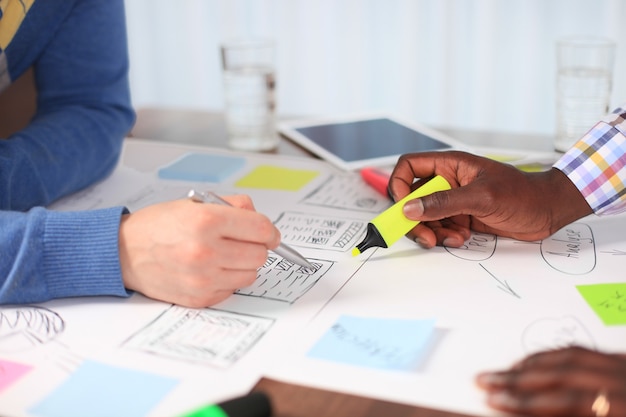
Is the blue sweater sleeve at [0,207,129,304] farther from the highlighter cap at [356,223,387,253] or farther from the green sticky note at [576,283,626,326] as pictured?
the green sticky note at [576,283,626,326]

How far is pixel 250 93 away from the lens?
4.17 feet

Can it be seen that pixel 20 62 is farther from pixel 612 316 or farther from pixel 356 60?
pixel 356 60

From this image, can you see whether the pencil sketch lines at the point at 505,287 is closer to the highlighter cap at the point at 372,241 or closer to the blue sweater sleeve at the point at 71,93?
the highlighter cap at the point at 372,241

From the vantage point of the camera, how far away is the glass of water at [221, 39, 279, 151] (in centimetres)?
126

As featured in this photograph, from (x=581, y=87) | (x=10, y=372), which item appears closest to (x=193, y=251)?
(x=10, y=372)

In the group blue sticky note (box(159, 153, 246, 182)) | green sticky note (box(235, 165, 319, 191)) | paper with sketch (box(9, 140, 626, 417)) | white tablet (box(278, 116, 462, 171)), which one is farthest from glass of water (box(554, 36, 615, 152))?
blue sticky note (box(159, 153, 246, 182))

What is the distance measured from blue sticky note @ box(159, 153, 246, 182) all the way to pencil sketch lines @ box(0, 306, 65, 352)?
0.42 meters

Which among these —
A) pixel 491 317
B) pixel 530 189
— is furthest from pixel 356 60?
pixel 491 317

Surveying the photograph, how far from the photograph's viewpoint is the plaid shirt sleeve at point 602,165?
90 centimetres

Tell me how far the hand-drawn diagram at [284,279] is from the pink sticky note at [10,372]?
0.71 feet

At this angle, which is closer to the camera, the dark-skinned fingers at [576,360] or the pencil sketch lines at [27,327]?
the dark-skinned fingers at [576,360]

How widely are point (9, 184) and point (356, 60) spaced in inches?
59.7

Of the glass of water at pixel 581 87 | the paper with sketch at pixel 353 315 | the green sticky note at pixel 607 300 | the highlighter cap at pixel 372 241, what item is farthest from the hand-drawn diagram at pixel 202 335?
the glass of water at pixel 581 87

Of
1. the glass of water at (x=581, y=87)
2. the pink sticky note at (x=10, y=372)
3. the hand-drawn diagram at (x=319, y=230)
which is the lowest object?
the pink sticky note at (x=10, y=372)
